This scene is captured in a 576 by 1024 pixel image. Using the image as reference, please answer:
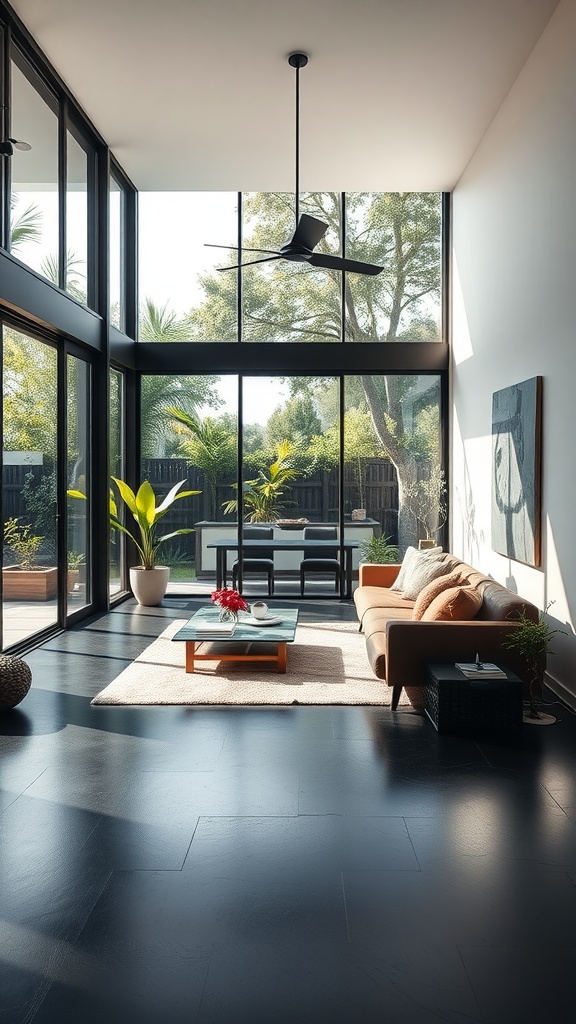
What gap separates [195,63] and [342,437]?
165 inches

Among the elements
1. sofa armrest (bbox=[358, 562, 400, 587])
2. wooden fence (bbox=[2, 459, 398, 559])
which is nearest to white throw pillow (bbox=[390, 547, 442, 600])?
sofa armrest (bbox=[358, 562, 400, 587])

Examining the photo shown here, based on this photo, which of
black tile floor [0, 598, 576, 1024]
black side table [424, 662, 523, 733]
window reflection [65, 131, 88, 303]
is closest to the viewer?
black tile floor [0, 598, 576, 1024]

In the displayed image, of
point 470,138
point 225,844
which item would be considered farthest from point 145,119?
point 225,844

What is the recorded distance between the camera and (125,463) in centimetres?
916

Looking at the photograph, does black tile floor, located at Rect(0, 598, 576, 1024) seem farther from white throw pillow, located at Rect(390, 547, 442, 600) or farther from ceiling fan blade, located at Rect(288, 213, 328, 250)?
ceiling fan blade, located at Rect(288, 213, 328, 250)

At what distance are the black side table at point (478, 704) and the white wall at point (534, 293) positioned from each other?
79 centimetres

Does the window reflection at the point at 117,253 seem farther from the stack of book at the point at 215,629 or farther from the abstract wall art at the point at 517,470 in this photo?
the abstract wall art at the point at 517,470

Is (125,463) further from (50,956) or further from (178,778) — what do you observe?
(50,956)

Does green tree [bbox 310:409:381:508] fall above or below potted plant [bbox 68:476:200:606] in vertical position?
above

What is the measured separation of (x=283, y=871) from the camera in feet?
9.27

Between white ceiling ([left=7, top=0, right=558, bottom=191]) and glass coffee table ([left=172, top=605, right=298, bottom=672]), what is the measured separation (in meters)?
Result: 3.71

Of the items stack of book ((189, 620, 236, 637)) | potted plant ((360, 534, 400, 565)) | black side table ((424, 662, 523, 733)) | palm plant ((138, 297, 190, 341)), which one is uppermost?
palm plant ((138, 297, 190, 341))

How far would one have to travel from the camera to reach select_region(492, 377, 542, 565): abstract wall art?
18.3ft

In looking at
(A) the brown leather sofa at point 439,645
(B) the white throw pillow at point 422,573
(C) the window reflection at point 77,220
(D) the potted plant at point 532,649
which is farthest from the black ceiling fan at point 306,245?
(D) the potted plant at point 532,649
